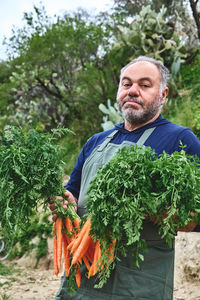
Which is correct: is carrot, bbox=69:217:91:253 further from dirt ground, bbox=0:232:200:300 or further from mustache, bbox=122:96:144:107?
dirt ground, bbox=0:232:200:300

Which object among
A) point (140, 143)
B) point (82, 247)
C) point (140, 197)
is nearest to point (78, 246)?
point (82, 247)

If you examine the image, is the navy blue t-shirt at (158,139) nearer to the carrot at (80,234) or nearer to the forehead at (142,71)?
the forehead at (142,71)

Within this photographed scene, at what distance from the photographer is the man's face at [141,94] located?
6.82 feet

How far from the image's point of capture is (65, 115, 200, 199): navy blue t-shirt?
1.88 m

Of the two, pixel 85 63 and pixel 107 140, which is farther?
pixel 85 63

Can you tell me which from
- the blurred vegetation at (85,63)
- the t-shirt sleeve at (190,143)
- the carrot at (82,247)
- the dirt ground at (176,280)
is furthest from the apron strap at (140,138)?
the blurred vegetation at (85,63)

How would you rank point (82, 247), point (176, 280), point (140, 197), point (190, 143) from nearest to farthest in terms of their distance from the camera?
point (140, 197), point (82, 247), point (190, 143), point (176, 280)

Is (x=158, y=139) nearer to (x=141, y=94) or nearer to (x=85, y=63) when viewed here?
(x=141, y=94)

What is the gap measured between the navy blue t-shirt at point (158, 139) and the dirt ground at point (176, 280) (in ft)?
8.11

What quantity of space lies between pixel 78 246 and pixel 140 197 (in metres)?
0.60

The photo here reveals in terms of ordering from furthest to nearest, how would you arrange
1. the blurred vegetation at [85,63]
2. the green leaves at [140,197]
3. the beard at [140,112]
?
1. the blurred vegetation at [85,63]
2. the beard at [140,112]
3. the green leaves at [140,197]

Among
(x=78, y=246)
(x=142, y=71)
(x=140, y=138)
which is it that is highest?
(x=142, y=71)

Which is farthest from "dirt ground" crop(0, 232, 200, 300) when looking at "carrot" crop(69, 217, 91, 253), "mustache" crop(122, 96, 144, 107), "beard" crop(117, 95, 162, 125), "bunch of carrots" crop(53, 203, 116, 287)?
"mustache" crop(122, 96, 144, 107)

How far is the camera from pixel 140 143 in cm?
194
